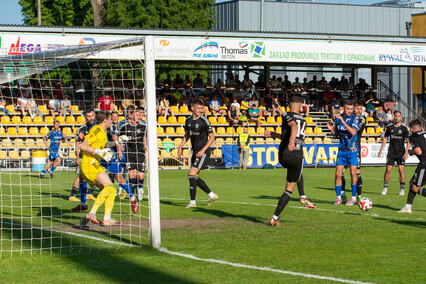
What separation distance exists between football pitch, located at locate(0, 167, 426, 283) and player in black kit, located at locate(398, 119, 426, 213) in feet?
1.39

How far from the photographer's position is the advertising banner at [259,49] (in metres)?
29.0

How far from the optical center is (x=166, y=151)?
30156mm

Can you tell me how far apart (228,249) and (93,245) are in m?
2.01

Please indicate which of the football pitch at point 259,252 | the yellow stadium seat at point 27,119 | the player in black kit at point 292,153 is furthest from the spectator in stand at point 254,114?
the player in black kit at point 292,153

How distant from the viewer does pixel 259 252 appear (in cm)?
873

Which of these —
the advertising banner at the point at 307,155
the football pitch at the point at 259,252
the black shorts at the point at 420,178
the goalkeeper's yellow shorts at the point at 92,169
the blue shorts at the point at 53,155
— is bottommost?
the advertising banner at the point at 307,155

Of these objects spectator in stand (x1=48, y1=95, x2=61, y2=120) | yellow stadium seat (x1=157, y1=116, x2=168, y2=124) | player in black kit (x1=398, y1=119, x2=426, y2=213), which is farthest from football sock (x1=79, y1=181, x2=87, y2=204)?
yellow stadium seat (x1=157, y1=116, x2=168, y2=124)

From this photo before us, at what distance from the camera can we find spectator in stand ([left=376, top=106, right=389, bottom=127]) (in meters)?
36.5

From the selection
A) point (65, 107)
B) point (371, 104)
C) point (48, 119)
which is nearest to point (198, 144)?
point (65, 107)

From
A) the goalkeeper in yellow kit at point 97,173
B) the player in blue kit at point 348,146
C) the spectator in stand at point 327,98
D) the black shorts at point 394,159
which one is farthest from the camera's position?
the spectator in stand at point 327,98

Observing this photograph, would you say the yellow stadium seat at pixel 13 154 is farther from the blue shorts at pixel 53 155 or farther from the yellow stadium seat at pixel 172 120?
the yellow stadium seat at pixel 172 120

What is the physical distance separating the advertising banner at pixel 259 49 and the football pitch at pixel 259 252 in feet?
53.9

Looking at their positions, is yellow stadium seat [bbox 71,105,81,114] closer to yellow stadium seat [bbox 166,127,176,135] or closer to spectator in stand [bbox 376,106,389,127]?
yellow stadium seat [bbox 166,127,176,135]

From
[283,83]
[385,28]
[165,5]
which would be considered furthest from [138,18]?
[385,28]
